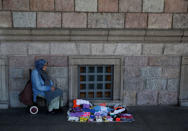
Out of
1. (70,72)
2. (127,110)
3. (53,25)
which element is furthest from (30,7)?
(127,110)

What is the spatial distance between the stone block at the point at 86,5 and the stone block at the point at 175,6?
1894 mm

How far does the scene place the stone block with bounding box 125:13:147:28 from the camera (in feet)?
18.2

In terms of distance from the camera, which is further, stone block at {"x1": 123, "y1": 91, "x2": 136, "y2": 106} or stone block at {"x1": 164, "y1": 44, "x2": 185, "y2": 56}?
stone block at {"x1": 123, "y1": 91, "x2": 136, "y2": 106}

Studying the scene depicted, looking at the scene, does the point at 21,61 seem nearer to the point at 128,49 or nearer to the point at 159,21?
the point at 128,49

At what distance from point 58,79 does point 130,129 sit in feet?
7.57

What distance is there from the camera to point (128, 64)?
5805 mm

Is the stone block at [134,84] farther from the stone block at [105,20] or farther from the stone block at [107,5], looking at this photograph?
the stone block at [107,5]

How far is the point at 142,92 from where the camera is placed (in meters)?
5.93

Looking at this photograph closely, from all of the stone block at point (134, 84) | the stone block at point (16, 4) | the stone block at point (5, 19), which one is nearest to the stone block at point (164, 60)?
the stone block at point (134, 84)

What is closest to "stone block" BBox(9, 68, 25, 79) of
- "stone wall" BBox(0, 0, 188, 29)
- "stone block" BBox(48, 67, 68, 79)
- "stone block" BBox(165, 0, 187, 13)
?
"stone block" BBox(48, 67, 68, 79)

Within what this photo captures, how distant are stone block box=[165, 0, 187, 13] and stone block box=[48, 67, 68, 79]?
10.2 ft

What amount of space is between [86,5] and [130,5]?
1.13 meters

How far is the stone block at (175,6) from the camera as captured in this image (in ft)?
18.2

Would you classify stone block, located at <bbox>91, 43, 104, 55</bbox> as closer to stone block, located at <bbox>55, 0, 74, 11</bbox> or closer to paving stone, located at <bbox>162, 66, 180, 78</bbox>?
stone block, located at <bbox>55, 0, 74, 11</bbox>
